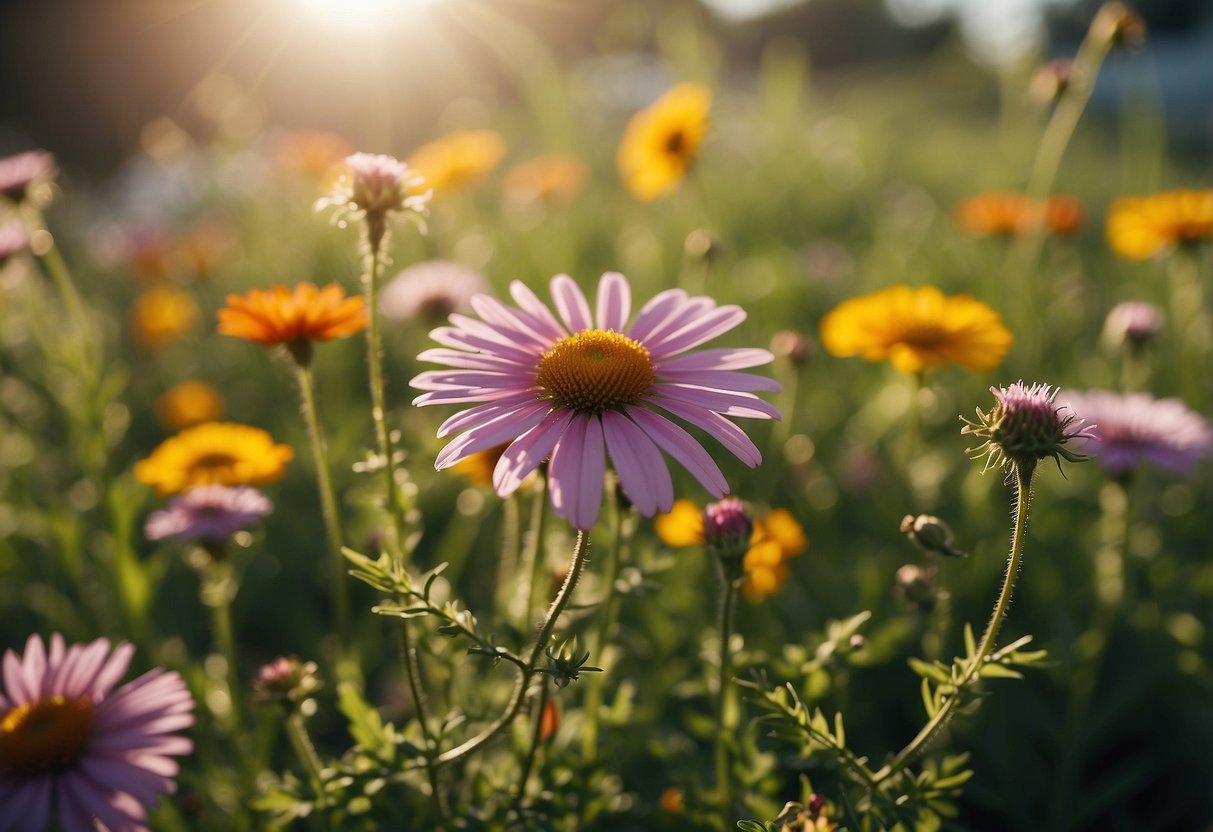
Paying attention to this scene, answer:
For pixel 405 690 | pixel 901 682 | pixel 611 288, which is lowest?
pixel 405 690

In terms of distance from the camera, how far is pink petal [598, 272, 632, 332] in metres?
1.52

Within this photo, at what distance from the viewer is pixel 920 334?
209cm

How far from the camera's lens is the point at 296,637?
2686 mm

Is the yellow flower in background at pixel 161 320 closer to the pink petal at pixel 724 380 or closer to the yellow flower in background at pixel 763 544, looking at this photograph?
the yellow flower in background at pixel 763 544

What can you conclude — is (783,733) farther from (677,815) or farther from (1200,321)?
(1200,321)

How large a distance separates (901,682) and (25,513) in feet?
8.52

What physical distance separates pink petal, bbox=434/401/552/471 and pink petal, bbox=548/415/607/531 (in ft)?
0.17

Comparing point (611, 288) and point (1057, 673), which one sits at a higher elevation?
point (611, 288)

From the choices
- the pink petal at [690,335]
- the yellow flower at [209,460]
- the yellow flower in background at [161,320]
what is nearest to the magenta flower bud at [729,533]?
the pink petal at [690,335]

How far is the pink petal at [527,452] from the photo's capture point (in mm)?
1097

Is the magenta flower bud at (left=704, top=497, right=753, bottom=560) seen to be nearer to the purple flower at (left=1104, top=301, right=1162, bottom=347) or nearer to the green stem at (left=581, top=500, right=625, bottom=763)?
the green stem at (left=581, top=500, right=625, bottom=763)

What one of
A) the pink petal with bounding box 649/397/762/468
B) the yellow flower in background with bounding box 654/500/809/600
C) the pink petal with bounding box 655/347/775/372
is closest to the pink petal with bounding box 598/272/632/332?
the pink petal with bounding box 655/347/775/372

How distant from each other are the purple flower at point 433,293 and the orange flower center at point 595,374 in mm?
1588

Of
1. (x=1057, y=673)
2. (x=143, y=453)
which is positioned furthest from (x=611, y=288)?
(x=143, y=453)
